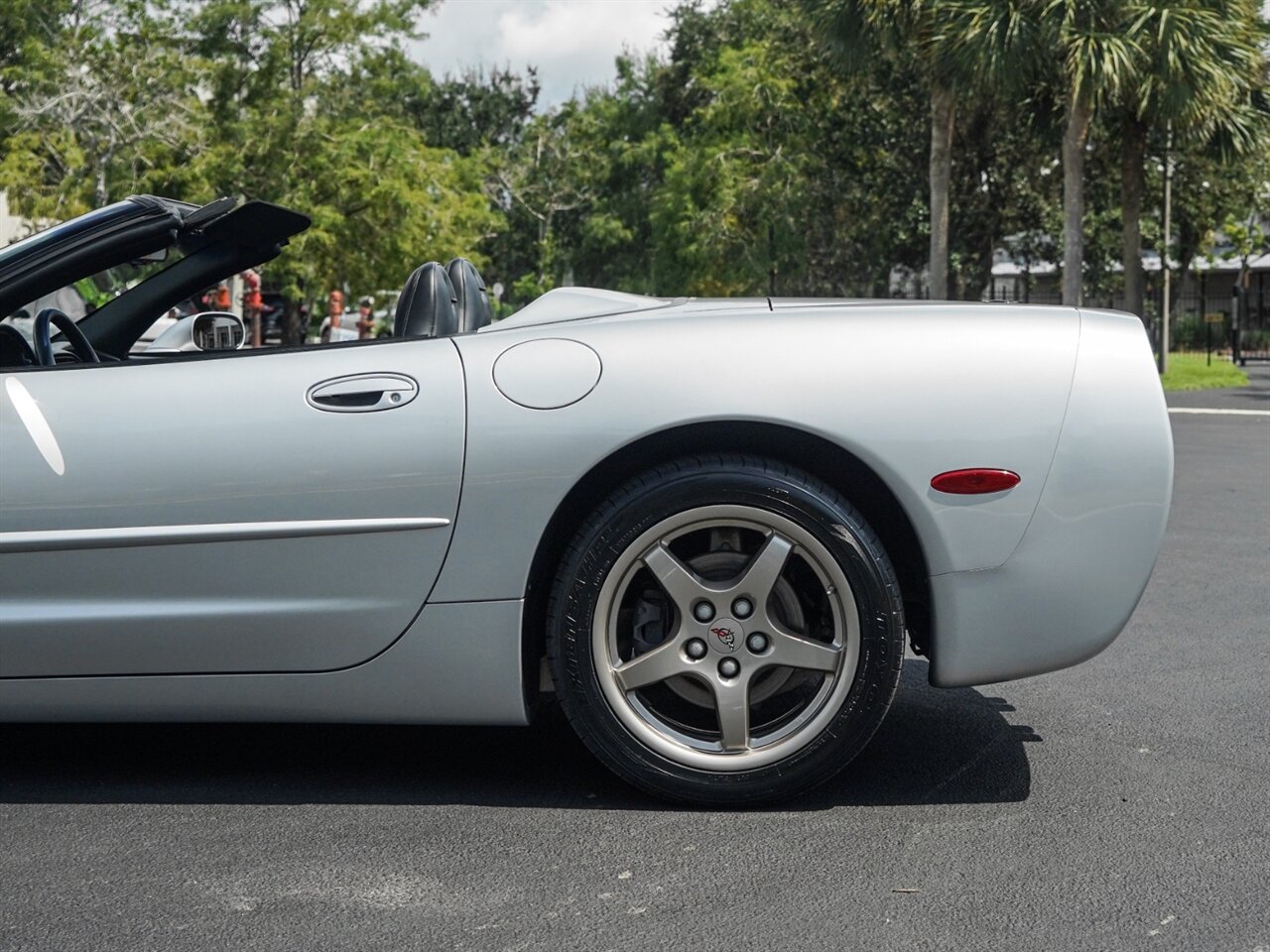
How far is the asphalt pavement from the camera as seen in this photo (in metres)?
2.64

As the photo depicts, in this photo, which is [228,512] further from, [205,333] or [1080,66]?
[1080,66]

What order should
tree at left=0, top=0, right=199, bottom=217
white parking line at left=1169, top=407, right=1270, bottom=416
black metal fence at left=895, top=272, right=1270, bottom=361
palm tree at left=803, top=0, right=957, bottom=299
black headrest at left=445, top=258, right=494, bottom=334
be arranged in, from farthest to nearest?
black metal fence at left=895, top=272, right=1270, bottom=361, tree at left=0, top=0, right=199, bottom=217, palm tree at left=803, top=0, right=957, bottom=299, white parking line at left=1169, top=407, right=1270, bottom=416, black headrest at left=445, top=258, right=494, bottom=334

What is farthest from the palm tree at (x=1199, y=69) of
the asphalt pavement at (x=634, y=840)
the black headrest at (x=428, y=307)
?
the black headrest at (x=428, y=307)

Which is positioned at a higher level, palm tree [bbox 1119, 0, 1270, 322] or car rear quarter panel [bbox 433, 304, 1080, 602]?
palm tree [bbox 1119, 0, 1270, 322]

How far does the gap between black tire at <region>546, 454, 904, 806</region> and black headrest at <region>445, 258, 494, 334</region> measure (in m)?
0.91

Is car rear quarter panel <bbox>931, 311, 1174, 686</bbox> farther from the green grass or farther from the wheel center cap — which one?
the green grass

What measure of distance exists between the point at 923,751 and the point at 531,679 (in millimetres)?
1039

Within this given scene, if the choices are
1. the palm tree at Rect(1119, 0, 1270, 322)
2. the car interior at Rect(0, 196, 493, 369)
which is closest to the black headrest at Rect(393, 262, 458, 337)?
the car interior at Rect(0, 196, 493, 369)

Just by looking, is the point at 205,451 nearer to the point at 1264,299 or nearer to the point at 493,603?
the point at 493,603

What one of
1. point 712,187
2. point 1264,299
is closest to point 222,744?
point 712,187

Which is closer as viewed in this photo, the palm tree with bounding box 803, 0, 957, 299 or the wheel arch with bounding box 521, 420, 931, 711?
the wheel arch with bounding box 521, 420, 931, 711

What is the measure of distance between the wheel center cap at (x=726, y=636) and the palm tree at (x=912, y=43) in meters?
21.3

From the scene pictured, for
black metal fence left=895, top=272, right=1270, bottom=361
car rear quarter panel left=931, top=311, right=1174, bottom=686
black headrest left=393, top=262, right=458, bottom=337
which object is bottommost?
black metal fence left=895, top=272, right=1270, bottom=361

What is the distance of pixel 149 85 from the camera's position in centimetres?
2669
